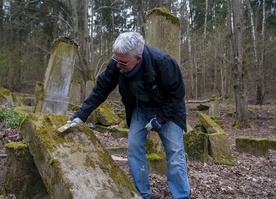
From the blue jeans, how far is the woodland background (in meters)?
12.5

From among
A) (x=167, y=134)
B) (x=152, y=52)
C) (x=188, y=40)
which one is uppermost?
(x=188, y=40)

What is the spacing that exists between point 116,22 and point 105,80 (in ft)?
90.9

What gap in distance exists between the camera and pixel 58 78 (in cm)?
584

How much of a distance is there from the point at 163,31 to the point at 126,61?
208 cm

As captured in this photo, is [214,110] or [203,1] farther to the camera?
[203,1]

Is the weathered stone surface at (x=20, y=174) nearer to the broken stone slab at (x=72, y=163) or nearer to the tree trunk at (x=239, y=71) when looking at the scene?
the broken stone slab at (x=72, y=163)

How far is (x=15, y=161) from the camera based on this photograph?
3217mm

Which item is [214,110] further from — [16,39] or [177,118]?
[16,39]

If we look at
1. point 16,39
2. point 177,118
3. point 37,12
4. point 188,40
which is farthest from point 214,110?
point 16,39

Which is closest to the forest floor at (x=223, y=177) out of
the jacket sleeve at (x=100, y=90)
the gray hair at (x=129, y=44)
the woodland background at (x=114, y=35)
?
the jacket sleeve at (x=100, y=90)

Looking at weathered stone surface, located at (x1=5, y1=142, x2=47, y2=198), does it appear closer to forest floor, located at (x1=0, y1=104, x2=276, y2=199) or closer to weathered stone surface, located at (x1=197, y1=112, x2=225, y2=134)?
forest floor, located at (x1=0, y1=104, x2=276, y2=199)

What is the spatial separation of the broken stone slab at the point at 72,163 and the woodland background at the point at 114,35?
12.2 metres

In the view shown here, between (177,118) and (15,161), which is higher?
(177,118)

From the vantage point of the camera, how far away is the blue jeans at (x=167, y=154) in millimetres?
2977
